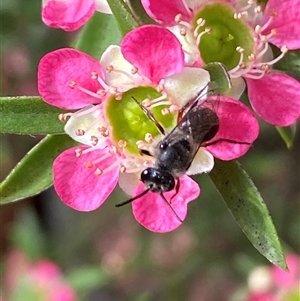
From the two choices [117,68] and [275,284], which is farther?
[275,284]

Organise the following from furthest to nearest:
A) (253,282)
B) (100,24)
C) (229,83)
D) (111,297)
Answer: (111,297), (253,282), (100,24), (229,83)

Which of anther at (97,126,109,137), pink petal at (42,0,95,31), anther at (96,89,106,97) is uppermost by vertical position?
pink petal at (42,0,95,31)

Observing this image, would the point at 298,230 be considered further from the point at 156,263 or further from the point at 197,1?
the point at 197,1

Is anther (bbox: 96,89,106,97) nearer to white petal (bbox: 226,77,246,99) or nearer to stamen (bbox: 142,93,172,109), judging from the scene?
stamen (bbox: 142,93,172,109)

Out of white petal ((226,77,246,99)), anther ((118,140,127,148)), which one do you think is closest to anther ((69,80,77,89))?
anther ((118,140,127,148))

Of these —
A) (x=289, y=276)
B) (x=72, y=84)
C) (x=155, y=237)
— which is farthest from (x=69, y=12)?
(x=155, y=237)

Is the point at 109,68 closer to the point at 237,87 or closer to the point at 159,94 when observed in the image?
the point at 159,94

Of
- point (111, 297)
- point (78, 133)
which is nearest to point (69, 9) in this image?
point (78, 133)
